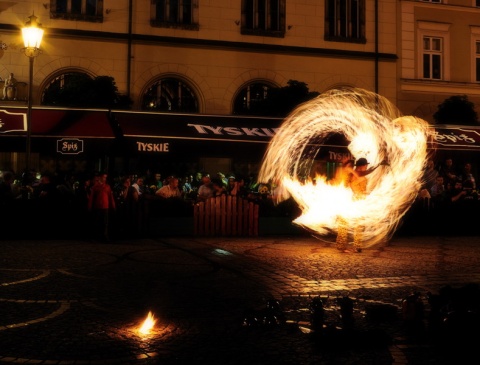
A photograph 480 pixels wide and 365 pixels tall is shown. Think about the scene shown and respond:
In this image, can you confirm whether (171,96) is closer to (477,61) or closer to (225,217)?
(225,217)

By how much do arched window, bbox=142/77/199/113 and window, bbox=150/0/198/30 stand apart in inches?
80.9

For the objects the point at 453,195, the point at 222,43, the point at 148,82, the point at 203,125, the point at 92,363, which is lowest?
the point at 92,363

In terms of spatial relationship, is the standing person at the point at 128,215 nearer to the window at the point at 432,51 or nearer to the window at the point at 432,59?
the window at the point at 432,51

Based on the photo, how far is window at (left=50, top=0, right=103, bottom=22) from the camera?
2158 cm

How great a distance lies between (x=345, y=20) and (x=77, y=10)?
35.0 ft

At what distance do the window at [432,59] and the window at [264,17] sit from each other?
21.5 feet

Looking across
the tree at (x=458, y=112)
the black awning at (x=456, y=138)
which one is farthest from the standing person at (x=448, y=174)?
the tree at (x=458, y=112)

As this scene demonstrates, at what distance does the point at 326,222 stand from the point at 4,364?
11.1 metres

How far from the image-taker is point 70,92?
19.8 metres

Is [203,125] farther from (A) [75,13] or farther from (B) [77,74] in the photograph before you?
(A) [75,13]

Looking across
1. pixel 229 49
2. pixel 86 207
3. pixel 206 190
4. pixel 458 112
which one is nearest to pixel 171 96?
pixel 229 49

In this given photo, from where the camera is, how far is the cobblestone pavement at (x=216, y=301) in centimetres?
550

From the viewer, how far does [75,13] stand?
21828mm

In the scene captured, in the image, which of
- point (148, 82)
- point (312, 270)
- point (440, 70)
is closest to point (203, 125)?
point (148, 82)
